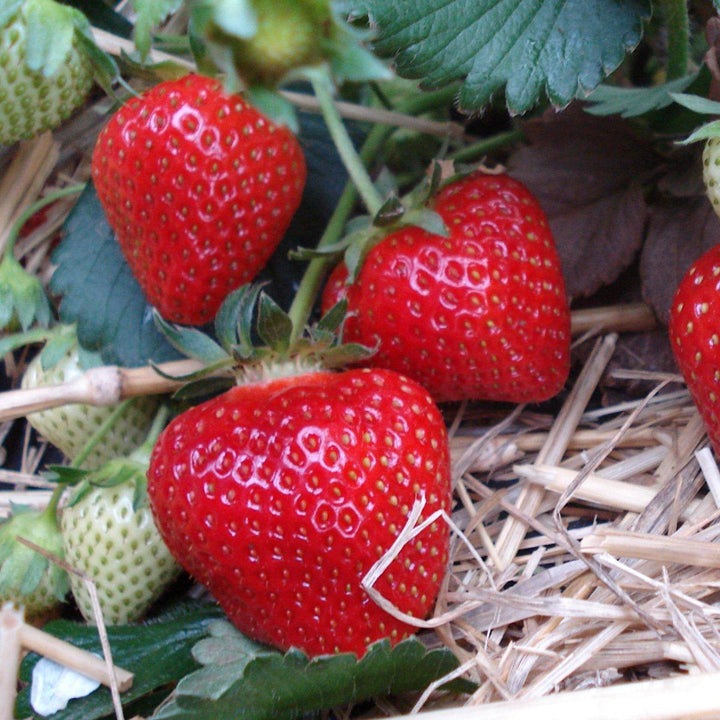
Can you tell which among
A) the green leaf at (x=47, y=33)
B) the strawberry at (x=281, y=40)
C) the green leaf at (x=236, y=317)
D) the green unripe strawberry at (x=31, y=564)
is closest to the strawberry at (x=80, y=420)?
the green unripe strawberry at (x=31, y=564)

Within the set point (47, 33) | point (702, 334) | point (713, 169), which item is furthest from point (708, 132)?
point (47, 33)

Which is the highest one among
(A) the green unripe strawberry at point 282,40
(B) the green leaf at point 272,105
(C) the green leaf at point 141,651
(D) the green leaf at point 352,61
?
(A) the green unripe strawberry at point 282,40

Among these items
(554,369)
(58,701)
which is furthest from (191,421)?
(554,369)

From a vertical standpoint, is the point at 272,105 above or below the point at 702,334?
above

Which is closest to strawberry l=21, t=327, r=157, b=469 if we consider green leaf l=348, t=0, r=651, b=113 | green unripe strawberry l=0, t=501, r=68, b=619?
green unripe strawberry l=0, t=501, r=68, b=619

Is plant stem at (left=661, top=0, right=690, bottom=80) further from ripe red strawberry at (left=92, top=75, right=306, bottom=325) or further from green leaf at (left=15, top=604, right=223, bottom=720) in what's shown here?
green leaf at (left=15, top=604, right=223, bottom=720)

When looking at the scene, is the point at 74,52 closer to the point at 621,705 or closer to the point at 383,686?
the point at 383,686

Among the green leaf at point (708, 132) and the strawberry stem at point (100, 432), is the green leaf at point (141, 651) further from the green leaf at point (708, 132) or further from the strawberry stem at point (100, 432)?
the green leaf at point (708, 132)

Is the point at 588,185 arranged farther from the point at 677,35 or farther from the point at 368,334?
the point at 368,334
